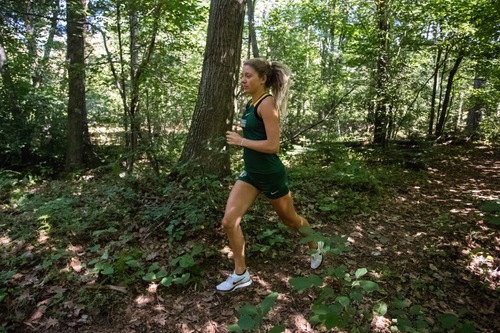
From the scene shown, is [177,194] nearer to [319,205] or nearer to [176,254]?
[176,254]

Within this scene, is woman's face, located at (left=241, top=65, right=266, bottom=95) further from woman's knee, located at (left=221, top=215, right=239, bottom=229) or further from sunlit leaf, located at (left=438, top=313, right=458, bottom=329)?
sunlit leaf, located at (left=438, top=313, right=458, bottom=329)

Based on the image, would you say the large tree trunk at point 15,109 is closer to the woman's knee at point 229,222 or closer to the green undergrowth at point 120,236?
the green undergrowth at point 120,236

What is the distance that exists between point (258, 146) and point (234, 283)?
1484 millimetres

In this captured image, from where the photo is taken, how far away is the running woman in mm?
2869

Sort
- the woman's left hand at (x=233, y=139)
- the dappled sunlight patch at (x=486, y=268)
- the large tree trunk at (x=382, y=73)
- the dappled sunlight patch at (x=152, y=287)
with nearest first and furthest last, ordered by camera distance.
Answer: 1. the woman's left hand at (x=233, y=139)
2. the dappled sunlight patch at (x=152, y=287)
3. the dappled sunlight patch at (x=486, y=268)
4. the large tree trunk at (x=382, y=73)

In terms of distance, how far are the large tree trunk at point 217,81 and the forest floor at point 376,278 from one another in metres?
1.57

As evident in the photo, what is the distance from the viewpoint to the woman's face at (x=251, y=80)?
2.95 meters

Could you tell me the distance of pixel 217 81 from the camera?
16.0 ft

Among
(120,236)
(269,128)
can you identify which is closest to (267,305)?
(269,128)

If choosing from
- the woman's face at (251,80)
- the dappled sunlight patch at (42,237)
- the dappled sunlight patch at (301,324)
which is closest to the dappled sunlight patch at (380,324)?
the dappled sunlight patch at (301,324)

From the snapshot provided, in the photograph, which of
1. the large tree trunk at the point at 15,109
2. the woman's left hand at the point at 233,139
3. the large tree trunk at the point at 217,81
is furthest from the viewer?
the large tree trunk at the point at 15,109

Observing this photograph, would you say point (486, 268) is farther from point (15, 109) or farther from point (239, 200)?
point (15, 109)

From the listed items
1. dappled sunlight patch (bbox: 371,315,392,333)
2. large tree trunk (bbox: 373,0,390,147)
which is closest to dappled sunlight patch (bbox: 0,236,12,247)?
dappled sunlight patch (bbox: 371,315,392,333)

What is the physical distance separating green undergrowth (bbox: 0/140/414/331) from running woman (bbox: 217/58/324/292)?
2.28 feet
